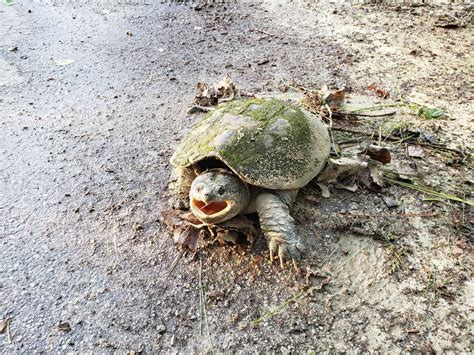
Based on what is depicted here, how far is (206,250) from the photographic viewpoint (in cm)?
227

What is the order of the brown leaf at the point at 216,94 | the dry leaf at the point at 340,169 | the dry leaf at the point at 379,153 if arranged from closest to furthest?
the dry leaf at the point at 340,169 < the dry leaf at the point at 379,153 < the brown leaf at the point at 216,94

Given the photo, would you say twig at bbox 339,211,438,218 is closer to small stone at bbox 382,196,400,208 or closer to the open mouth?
small stone at bbox 382,196,400,208

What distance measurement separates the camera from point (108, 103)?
3.81 metres

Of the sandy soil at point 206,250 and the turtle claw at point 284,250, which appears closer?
the sandy soil at point 206,250

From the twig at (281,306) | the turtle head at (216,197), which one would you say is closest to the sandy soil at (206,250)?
the twig at (281,306)

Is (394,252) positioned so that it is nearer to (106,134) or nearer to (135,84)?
(106,134)

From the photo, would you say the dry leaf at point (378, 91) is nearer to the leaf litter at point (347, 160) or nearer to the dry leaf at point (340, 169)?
the leaf litter at point (347, 160)

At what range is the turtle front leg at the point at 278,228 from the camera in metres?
2.13

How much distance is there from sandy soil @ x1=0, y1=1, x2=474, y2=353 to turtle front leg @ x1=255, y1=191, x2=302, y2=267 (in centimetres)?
9

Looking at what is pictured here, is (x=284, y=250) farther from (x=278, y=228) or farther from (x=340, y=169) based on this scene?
(x=340, y=169)

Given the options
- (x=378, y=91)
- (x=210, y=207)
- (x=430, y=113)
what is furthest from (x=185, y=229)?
(x=378, y=91)

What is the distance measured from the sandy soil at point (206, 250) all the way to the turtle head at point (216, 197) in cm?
24

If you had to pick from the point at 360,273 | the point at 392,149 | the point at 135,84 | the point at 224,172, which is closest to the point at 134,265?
the point at 224,172

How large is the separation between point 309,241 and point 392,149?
110cm
